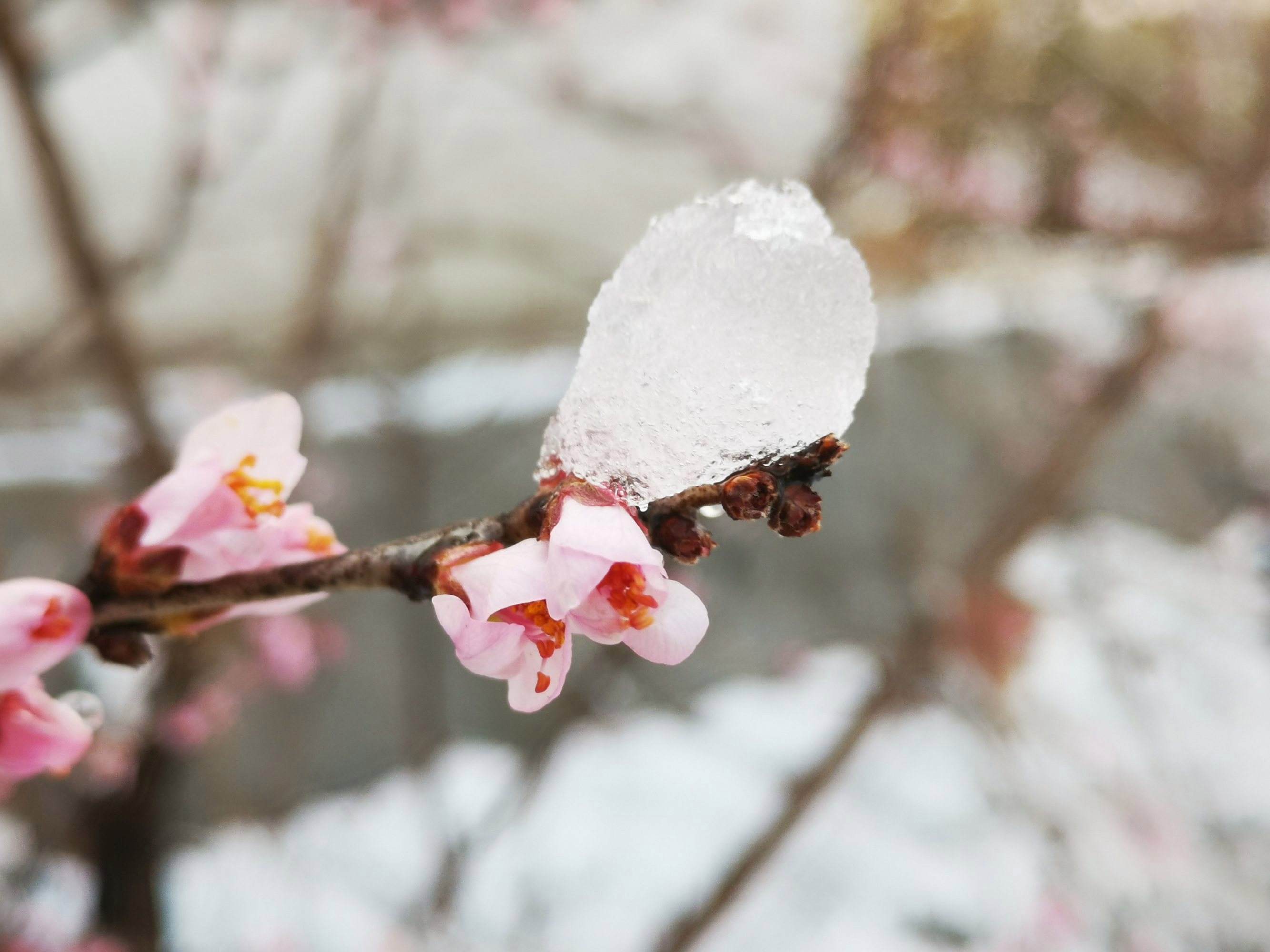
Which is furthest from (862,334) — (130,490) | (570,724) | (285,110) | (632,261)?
(285,110)

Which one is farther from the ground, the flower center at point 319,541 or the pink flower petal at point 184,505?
the pink flower petal at point 184,505

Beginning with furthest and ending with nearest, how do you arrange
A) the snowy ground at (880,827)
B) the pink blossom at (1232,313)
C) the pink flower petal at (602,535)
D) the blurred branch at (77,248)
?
the pink blossom at (1232,313), the snowy ground at (880,827), the blurred branch at (77,248), the pink flower petal at (602,535)

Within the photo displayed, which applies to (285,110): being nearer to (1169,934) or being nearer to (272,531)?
(272,531)

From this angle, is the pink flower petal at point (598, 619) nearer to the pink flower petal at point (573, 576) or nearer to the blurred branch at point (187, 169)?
the pink flower petal at point (573, 576)

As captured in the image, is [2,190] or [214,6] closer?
[214,6]

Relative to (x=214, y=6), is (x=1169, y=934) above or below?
below

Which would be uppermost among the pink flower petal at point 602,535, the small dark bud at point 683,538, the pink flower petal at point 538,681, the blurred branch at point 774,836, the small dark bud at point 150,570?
the pink flower petal at point 602,535

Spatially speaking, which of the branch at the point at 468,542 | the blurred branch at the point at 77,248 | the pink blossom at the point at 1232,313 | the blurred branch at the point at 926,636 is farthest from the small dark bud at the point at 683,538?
the pink blossom at the point at 1232,313
